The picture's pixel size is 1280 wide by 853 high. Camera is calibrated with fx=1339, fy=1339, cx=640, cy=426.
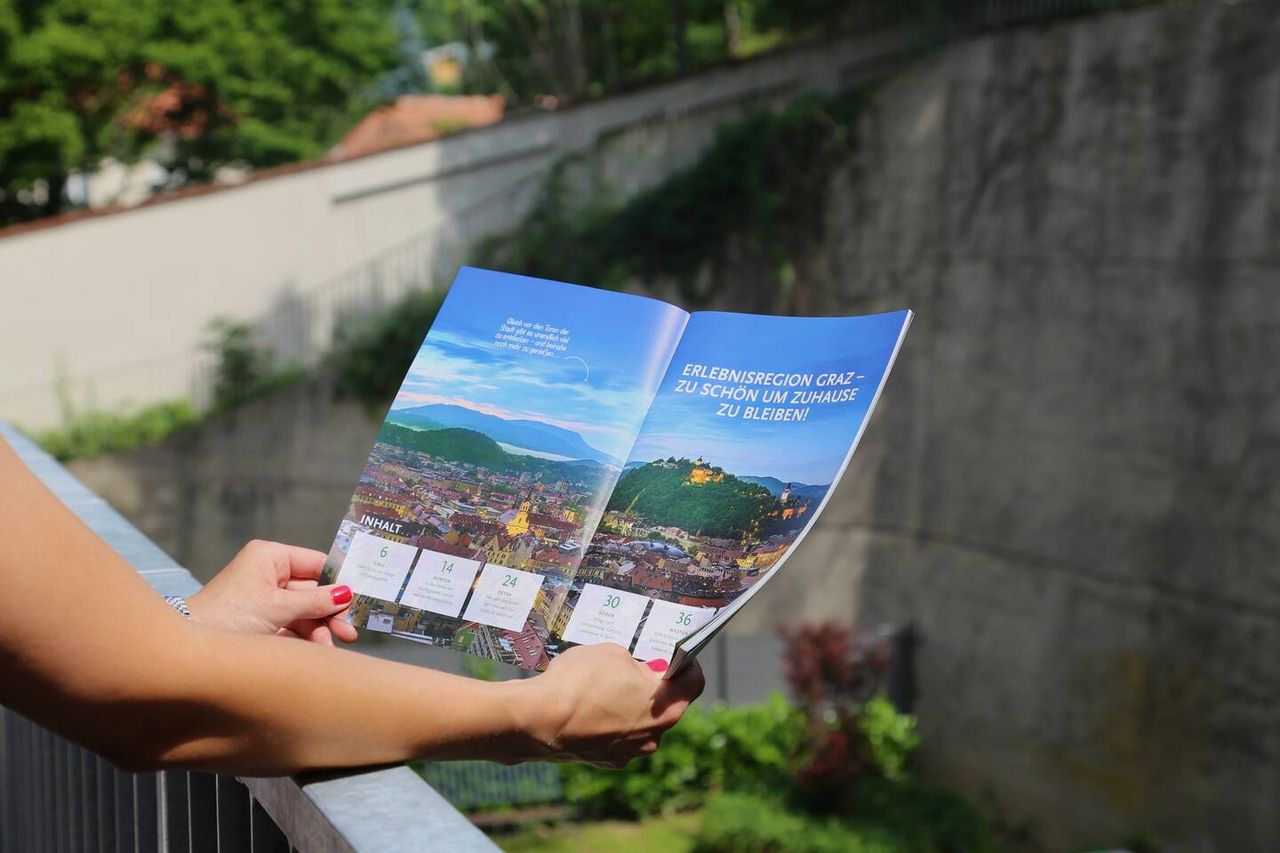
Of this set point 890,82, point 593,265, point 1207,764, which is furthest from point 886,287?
point 1207,764

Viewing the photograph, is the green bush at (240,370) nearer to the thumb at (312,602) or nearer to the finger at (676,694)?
the thumb at (312,602)

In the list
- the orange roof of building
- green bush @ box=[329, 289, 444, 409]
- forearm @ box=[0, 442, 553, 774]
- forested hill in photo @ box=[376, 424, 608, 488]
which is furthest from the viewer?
the orange roof of building

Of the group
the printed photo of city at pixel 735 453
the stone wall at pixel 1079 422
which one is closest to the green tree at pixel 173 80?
the stone wall at pixel 1079 422

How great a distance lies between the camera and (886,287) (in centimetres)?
1178

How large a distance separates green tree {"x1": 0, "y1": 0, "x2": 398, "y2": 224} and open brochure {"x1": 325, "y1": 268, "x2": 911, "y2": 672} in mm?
15919

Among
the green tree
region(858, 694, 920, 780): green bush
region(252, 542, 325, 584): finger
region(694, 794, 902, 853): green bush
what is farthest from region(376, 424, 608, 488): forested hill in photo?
the green tree

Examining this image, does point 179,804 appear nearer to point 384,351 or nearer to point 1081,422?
point 1081,422

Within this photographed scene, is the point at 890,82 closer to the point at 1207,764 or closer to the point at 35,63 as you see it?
the point at 1207,764

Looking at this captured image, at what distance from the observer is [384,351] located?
13562mm

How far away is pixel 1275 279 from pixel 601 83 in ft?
46.6

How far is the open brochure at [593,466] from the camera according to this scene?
4.25ft

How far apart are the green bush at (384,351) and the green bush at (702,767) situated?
191 inches

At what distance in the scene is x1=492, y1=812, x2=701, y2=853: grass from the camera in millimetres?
9516

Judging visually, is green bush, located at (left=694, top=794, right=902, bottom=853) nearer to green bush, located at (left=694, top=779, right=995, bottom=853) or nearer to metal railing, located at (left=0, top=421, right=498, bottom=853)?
green bush, located at (left=694, top=779, right=995, bottom=853)
